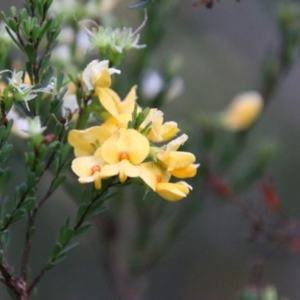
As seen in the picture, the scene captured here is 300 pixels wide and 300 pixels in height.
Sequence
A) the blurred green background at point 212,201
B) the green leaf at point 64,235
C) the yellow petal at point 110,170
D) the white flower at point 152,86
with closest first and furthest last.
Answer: the yellow petal at point 110,170, the green leaf at point 64,235, the white flower at point 152,86, the blurred green background at point 212,201

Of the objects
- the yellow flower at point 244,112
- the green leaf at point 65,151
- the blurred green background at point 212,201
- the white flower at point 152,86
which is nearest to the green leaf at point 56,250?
the green leaf at point 65,151

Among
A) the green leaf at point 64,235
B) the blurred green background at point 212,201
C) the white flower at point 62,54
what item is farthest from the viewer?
the blurred green background at point 212,201

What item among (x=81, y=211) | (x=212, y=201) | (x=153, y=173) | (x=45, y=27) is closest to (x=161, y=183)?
(x=153, y=173)

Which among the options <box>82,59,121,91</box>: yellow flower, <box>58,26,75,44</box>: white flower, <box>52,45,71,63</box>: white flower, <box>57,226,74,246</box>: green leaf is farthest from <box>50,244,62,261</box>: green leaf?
<box>58,26,75,44</box>: white flower

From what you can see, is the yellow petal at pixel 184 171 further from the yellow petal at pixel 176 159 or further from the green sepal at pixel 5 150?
the green sepal at pixel 5 150

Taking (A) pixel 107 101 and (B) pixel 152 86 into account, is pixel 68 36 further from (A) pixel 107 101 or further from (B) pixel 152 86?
(A) pixel 107 101

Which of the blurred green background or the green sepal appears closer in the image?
the green sepal

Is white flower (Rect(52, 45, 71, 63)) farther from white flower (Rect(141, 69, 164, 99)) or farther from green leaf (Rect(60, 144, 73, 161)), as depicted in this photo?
green leaf (Rect(60, 144, 73, 161))

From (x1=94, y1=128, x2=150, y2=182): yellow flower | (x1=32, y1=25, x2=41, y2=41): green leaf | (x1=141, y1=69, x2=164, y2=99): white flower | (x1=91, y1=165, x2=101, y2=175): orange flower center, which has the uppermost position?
(x1=32, y1=25, x2=41, y2=41): green leaf
